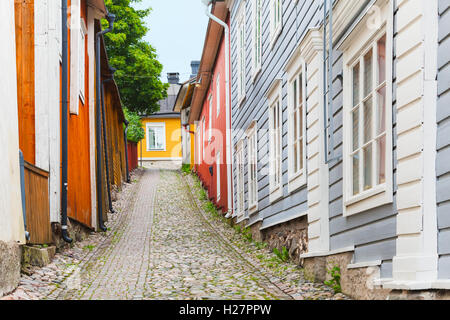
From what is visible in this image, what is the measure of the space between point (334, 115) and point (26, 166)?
11.9 ft

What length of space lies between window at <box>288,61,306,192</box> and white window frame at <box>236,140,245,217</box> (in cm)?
527

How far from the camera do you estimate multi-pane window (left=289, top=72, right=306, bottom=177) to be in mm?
8688

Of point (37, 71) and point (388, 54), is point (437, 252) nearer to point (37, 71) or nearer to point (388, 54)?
point (388, 54)

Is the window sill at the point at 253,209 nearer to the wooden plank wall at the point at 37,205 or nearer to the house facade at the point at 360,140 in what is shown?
the house facade at the point at 360,140

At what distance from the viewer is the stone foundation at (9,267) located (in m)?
6.02

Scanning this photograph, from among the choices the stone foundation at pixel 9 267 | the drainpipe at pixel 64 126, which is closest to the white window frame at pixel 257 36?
the drainpipe at pixel 64 126

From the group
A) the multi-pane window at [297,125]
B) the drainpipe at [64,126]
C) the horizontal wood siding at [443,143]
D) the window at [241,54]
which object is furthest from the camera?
the window at [241,54]

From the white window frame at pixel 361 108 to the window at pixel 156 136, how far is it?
1534 inches

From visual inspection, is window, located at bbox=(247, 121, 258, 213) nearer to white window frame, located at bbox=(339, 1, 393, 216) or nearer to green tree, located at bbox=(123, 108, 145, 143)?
white window frame, located at bbox=(339, 1, 393, 216)

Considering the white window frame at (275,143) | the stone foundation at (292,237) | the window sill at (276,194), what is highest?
the white window frame at (275,143)

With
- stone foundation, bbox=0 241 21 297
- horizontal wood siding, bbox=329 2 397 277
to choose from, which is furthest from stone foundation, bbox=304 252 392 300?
stone foundation, bbox=0 241 21 297

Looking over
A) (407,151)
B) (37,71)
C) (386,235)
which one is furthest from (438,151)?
(37,71)

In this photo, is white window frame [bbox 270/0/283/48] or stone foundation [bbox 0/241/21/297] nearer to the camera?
stone foundation [bbox 0/241/21/297]

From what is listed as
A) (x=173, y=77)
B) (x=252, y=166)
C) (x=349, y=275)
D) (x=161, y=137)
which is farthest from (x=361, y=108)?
(x=173, y=77)
